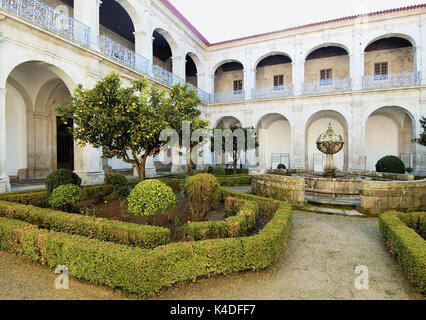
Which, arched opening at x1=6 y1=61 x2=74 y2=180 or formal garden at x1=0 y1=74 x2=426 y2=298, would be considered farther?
arched opening at x1=6 y1=61 x2=74 y2=180

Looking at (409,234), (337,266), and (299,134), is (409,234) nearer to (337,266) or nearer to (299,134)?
(337,266)

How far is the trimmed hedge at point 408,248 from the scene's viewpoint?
2.66 metres

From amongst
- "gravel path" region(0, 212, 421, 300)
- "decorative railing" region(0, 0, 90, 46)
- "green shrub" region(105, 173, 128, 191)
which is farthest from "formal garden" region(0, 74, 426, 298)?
"decorative railing" region(0, 0, 90, 46)

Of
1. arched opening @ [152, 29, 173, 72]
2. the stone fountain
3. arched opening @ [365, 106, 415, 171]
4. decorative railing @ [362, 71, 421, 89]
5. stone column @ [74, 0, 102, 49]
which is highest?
arched opening @ [152, 29, 173, 72]

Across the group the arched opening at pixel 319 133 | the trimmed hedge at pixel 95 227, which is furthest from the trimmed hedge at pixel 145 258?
the arched opening at pixel 319 133

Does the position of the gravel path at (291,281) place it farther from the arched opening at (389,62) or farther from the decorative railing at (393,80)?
the arched opening at (389,62)

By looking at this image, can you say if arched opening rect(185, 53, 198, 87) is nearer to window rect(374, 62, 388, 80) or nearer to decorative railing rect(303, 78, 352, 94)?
decorative railing rect(303, 78, 352, 94)

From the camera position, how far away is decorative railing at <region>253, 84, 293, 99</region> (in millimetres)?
17391

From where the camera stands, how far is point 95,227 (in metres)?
3.81

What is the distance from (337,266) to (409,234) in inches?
49.2

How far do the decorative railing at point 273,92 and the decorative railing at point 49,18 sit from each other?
12.3m

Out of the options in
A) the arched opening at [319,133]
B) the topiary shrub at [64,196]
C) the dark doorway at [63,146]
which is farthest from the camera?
the arched opening at [319,133]

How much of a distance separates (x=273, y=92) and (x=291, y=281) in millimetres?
16985

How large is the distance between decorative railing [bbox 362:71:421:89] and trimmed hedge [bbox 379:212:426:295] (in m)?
14.5
